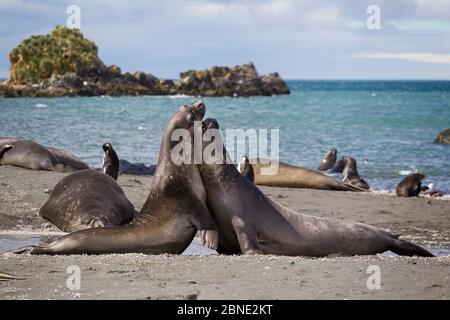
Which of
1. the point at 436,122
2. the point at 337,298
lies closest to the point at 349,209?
the point at 337,298

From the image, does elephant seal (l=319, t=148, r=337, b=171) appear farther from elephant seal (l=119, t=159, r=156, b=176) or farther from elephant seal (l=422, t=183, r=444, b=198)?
elephant seal (l=119, t=159, r=156, b=176)

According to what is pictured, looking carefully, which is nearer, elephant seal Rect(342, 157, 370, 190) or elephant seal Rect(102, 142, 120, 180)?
elephant seal Rect(102, 142, 120, 180)

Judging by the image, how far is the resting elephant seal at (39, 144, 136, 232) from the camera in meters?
9.80

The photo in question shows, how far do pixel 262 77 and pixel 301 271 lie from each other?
396 feet

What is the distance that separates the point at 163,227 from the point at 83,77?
98589 millimetres

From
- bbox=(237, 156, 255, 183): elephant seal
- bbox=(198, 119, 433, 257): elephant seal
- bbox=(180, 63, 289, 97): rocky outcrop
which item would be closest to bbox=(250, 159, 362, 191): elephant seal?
bbox=(237, 156, 255, 183): elephant seal

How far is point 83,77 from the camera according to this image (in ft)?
342

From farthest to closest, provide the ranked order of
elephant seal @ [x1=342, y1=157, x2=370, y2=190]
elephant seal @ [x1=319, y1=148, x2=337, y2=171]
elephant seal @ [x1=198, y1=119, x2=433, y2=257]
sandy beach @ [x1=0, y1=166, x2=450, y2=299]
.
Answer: elephant seal @ [x1=319, y1=148, x2=337, y2=171], elephant seal @ [x1=342, y1=157, x2=370, y2=190], elephant seal @ [x1=198, y1=119, x2=433, y2=257], sandy beach @ [x1=0, y1=166, x2=450, y2=299]

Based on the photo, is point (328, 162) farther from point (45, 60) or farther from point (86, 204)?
point (45, 60)

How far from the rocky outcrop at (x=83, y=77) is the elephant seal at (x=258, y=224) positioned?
280 feet

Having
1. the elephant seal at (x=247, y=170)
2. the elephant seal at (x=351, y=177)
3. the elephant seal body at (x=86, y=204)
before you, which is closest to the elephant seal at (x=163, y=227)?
the elephant seal body at (x=86, y=204)

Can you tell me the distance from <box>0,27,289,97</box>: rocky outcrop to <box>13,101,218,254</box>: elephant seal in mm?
85315

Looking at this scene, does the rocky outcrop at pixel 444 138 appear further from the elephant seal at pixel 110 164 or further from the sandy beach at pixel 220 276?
the sandy beach at pixel 220 276

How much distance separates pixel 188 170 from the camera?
27.1ft
